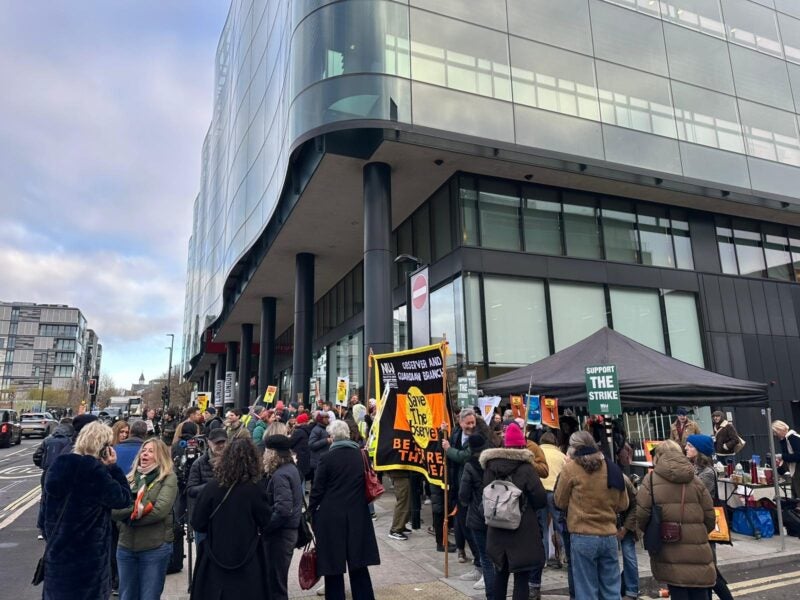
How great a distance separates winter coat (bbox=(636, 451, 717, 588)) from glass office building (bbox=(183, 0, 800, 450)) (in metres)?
10.6

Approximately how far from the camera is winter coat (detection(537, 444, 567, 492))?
22.5 ft

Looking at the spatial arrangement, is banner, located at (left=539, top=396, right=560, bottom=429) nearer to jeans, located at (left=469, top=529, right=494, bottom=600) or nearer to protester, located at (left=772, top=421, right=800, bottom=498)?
protester, located at (left=772, top=421, right=800, bottom=498)

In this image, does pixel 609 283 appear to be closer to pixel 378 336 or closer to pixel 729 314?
pixel 729 314

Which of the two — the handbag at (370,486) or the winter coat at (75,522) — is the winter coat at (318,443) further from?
the winter coat at (75,522)

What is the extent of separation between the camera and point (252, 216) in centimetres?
2577

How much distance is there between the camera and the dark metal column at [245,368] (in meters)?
37.1

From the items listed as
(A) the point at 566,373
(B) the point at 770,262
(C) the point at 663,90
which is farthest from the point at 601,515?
(B) the point at 770,262

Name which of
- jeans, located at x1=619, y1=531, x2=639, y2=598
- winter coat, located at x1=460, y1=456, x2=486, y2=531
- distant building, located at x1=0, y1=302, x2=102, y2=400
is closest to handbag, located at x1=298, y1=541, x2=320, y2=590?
winter coat, located at x1=460, y1=456, x2=486, y2=531

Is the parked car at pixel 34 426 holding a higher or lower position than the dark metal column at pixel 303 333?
lower

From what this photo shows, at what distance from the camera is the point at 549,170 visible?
16719 mm

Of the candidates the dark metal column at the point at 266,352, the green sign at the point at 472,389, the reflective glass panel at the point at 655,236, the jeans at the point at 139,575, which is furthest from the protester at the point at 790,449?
Result: the dark metal column at the point at 266,352

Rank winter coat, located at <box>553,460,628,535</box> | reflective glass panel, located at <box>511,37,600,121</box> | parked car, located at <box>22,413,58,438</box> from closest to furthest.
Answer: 1. winter coat, located at <box>553,460,628,535</box>
2. reflective glass panel, located at <box>511,37,600,121</box>
3. parked car, located at <box>22,413,58,438</box>

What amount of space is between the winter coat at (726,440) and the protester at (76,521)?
1078cm

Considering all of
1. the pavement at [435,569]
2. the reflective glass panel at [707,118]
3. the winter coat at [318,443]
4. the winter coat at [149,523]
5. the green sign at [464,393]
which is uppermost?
the reflective glass panel at [707,118]
